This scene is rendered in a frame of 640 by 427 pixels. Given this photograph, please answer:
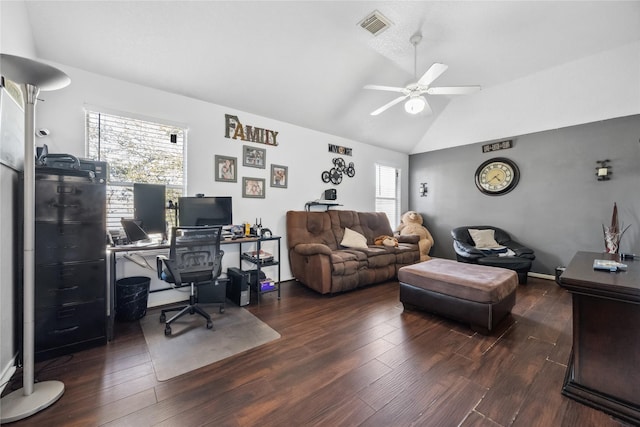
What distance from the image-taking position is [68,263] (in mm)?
1949

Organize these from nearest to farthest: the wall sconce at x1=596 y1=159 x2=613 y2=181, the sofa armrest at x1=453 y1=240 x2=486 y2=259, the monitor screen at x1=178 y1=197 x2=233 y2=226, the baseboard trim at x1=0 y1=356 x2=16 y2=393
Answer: the baseboard trim at x1=0 y1=356 x2=16 y2=393
the monitor screen at x1=178 y1=197 x2=233 y2=226
the wall sconce at x1=596 y1=159 x2=613 y2=181
the sofa armrest at x1=453 y1=240 x2=486 y2=259

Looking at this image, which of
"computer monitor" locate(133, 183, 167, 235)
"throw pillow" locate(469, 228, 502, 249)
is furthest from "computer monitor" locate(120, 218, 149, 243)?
"throw pillow" locate(469, 228, 502, 249)

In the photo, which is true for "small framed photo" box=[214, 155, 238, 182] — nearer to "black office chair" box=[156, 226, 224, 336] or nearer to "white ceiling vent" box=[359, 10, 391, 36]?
"black office chair" box=[156, 226, 224, 336]

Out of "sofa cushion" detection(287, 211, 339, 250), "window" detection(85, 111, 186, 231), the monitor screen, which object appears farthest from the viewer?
"sofa cushion" detection(287, 211, 339, 250)

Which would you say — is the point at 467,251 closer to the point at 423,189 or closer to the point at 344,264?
the point at 423,189

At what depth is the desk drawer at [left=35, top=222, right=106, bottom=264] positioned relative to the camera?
1.87 meters

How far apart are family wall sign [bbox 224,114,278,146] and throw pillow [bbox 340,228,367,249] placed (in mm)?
1926

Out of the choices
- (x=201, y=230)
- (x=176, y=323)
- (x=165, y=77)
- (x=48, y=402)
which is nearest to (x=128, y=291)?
(x=176, y=323)

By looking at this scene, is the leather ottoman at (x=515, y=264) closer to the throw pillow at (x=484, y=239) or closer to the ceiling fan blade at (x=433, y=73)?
the throw pillow at (x=484, y=239)

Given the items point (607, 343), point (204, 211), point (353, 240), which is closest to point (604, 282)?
point (607, 343)

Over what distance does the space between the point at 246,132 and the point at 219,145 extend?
456 mm

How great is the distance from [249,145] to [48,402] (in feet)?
10.3

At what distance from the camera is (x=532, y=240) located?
14.7 ft

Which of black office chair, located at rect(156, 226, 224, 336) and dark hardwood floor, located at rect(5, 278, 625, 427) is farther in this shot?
black office chair, located at rect(156, 226, 224, 336)
